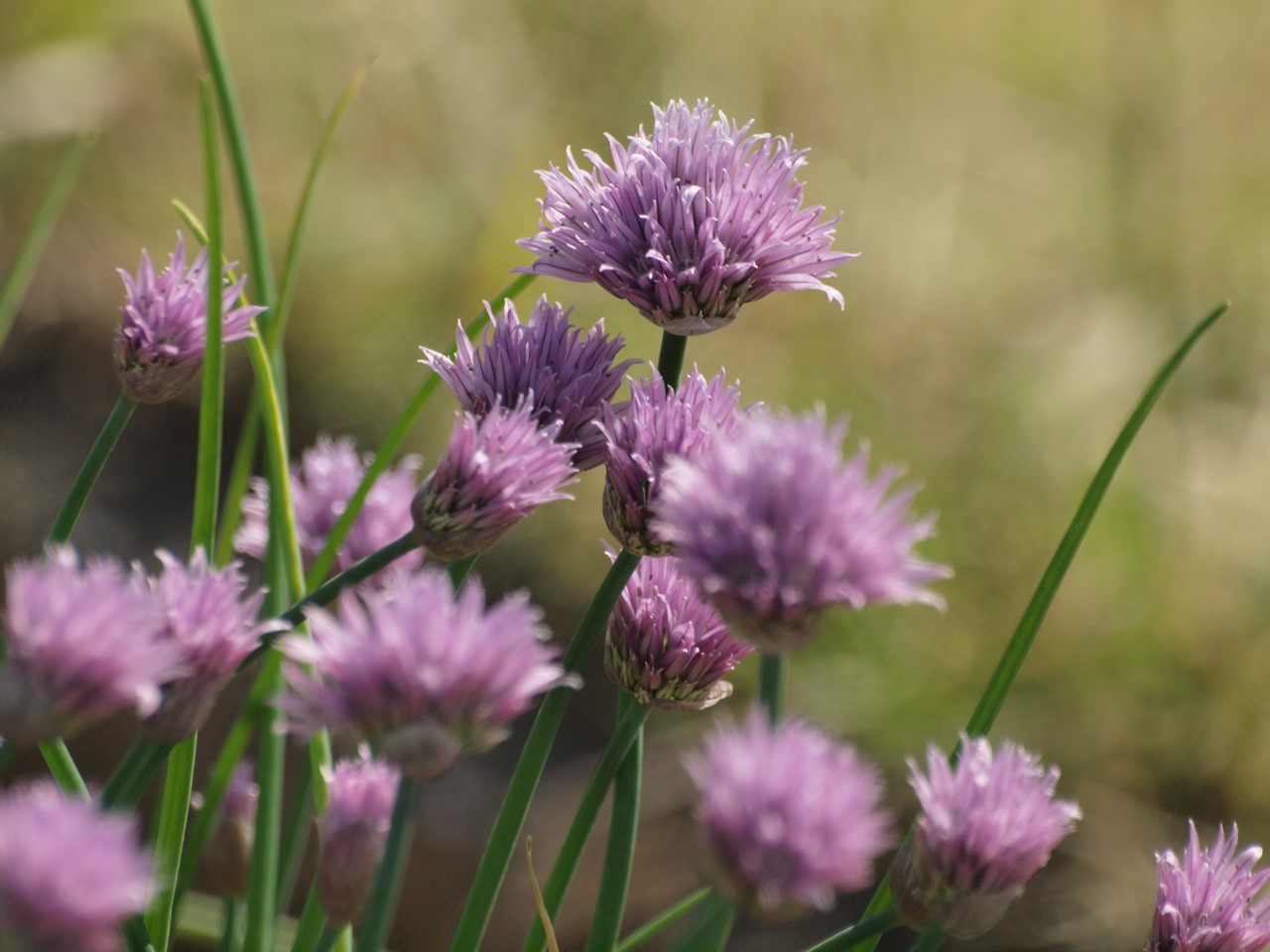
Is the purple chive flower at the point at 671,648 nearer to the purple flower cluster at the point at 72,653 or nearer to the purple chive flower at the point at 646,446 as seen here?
the purple chive flower at the point at 646,446

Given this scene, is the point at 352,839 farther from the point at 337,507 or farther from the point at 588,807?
the point at 337,507

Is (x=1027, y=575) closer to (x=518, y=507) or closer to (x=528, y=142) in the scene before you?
(x=528, y=142)

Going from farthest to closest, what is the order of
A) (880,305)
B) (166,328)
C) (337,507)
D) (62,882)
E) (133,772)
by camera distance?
(880,305) → (337,507) → (166,328) → (133,772) → (62,882)

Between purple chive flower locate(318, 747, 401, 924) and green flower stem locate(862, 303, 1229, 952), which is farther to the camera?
green flower stem locate(862, 303, 1229, 952)

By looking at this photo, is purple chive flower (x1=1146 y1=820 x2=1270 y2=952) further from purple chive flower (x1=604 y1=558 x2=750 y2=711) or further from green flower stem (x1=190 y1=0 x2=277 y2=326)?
green flower stem (x1=190 y1=0 x2=277 y2=326)

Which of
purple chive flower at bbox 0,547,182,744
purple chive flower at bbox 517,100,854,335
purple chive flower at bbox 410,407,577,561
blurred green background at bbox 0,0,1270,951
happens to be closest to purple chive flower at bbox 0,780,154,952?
purple chive flower at bbox 0,547,182,744

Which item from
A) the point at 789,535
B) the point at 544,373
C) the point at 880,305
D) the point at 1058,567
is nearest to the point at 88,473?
the point at 544,373

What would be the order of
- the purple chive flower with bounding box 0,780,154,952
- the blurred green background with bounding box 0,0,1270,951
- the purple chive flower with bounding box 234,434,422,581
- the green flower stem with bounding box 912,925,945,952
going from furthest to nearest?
1. the blurred green background with bounding box 0,0,1270,951
2. the purple chive flower with bounding box 234,434,422,581
3. the green flower stem with bounding box 912,925,945,952
4. the purple chive flower with bounding box 0,780,154,952
